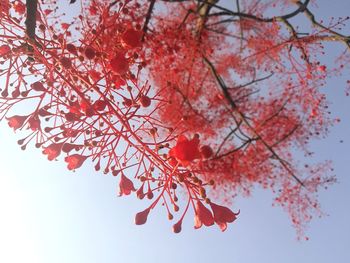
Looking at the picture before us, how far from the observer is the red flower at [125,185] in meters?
1.81

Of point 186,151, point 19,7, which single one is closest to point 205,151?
point 186,151

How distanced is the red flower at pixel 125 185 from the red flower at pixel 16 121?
0.51 m

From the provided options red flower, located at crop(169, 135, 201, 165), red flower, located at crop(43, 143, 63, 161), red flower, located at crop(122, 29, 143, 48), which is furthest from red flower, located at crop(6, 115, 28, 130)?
red flower, located at crop(169, 135, 201, 165)

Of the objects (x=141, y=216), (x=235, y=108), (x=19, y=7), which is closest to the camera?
(x=141, y=216)

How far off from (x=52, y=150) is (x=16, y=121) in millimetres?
206

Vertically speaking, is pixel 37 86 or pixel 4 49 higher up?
pixel 4 49

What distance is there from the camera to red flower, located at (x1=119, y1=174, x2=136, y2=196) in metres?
1.81

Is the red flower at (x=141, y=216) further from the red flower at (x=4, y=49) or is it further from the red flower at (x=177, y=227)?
the red flower at (x=4, y=49)

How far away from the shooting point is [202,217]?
155cm

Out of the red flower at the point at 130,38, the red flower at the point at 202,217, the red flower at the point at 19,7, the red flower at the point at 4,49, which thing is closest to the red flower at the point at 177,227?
the red flower at the point at 202,217

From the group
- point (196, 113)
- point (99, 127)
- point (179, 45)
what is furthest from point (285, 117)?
point (99, 127)

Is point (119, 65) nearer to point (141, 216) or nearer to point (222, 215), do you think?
point (141, 216)

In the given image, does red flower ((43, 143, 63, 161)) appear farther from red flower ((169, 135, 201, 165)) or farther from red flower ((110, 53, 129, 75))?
red flower ((169, 135, 201, 165))

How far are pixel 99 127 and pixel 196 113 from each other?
10.7ft
